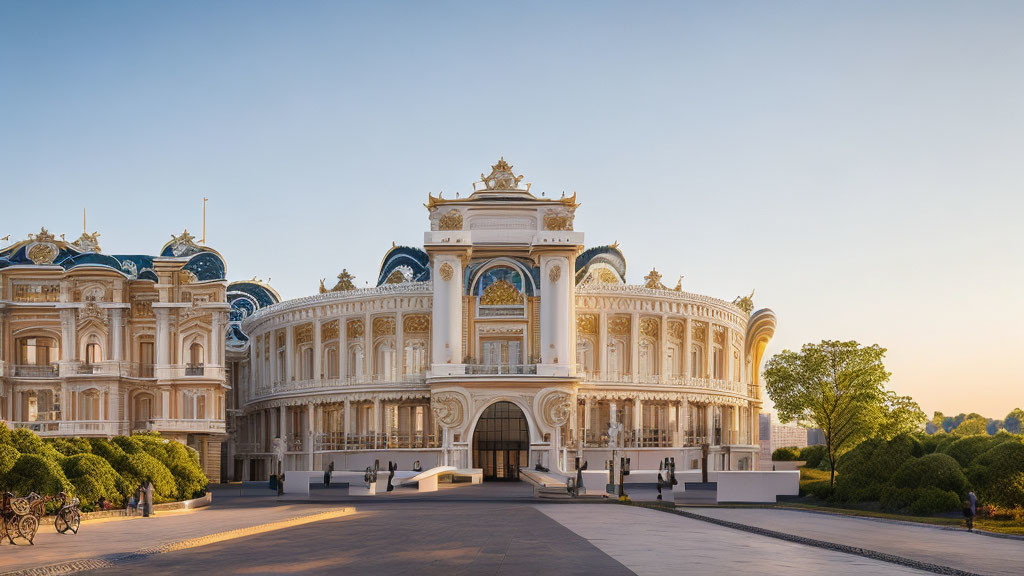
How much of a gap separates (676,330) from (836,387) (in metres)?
23.1

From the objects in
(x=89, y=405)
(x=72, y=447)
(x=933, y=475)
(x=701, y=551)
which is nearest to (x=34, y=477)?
(x=72, y=447)

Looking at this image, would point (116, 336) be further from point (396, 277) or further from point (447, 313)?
point (396, 277)

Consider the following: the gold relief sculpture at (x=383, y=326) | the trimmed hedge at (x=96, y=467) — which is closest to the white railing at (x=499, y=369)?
the gold relief sculpture at (x=383, y=326)

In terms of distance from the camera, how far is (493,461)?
82.4 metres

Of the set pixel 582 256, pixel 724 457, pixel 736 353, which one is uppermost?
pixel 582 256

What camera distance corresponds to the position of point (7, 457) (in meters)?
38.1

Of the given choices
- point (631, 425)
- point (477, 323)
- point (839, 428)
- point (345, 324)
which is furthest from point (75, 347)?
point (839, 428)

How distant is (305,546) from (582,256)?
70.1 m

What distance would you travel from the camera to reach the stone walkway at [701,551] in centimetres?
2438

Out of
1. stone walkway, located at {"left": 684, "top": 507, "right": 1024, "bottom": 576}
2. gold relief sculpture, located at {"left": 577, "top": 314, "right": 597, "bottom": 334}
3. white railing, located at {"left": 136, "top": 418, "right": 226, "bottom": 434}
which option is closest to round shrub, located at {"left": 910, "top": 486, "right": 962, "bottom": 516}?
stone walkway, located at {"left": 684, "top": 507, "right": 1024, "bottom": 576}

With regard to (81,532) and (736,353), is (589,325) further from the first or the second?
(81,532)

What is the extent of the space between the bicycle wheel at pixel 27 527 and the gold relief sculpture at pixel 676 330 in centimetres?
6589

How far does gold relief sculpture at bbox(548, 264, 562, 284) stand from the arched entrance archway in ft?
31.3

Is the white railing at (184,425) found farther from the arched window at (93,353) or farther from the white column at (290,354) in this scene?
the white column at (290,354)
